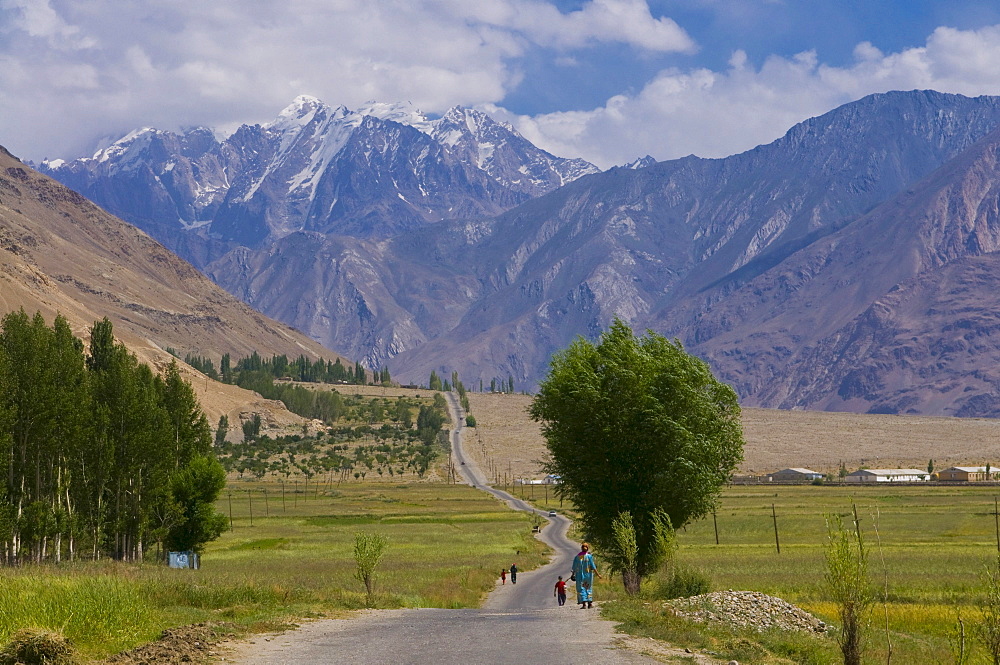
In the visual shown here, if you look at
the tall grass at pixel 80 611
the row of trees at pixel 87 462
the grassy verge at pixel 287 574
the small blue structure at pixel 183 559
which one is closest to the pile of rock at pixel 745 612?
the grassy verge at pixel 287 574

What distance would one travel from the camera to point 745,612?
112ft

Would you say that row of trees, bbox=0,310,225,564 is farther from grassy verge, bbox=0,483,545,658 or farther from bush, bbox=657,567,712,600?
bush, bbox=657,567,712,600

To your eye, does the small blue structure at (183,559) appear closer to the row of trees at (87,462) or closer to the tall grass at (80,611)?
the row of trees at (87,462)

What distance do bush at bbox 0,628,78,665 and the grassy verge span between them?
166cm

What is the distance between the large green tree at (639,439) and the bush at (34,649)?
1060 inches

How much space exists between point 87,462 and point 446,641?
49.5 m

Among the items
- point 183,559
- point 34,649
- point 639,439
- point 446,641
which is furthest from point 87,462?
point 34,649

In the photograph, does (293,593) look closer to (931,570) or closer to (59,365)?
(59,365)

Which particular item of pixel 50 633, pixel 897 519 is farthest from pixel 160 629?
pixel 897 519

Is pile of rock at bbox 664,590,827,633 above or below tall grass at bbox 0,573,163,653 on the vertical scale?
below

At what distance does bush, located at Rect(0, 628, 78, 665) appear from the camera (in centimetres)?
2062

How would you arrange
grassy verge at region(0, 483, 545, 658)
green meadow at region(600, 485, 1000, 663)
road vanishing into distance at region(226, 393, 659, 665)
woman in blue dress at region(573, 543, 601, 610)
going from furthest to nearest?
woman in blue dress at region(573, 543, 601, 610), green meadow at region(600, 485, 1000, 663), grassy verge at region(0, 483, 545, 658), road vanishing into distance at region(226, 393, 659, 665)

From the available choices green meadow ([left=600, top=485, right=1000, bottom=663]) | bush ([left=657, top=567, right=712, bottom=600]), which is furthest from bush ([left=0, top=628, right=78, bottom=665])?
bush ([left=657, top=567, right=712, bottom=600])

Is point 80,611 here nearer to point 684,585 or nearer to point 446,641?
point 446,641
